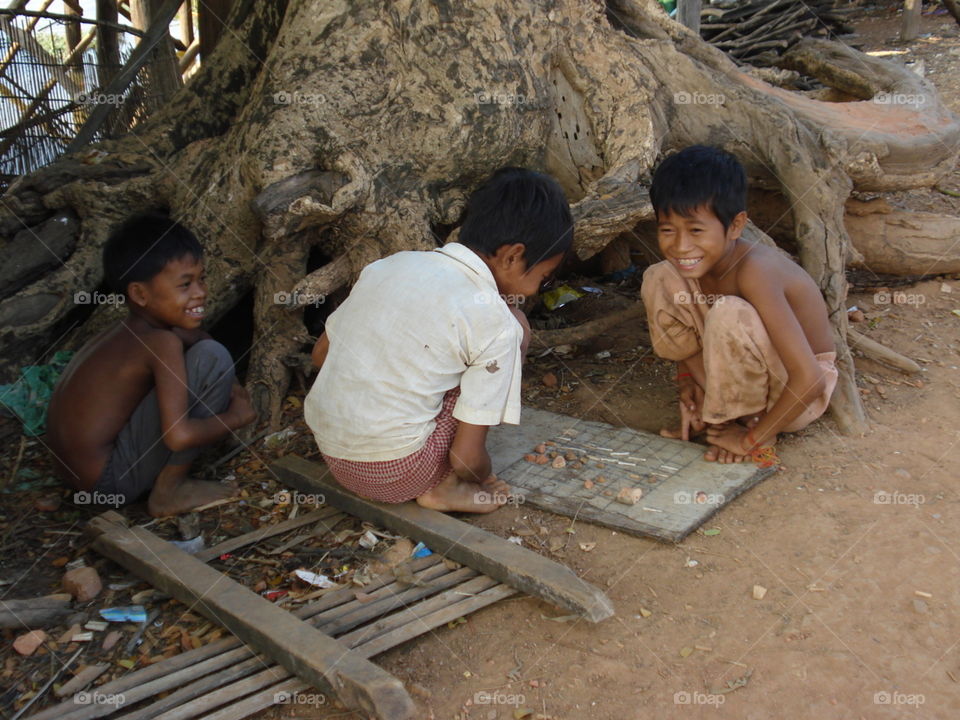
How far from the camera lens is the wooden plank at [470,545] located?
Answer: 2338 millimetres

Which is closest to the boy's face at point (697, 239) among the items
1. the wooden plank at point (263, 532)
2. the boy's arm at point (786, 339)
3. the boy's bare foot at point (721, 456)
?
the boy's arm at point (786, 339)

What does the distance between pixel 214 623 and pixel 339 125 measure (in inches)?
88.2

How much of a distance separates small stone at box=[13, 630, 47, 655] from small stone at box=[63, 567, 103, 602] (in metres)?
0.18

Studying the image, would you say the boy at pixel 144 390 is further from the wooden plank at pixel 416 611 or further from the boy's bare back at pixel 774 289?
the boy's bare back at pixel 774 289

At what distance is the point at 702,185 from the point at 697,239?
0.20 m

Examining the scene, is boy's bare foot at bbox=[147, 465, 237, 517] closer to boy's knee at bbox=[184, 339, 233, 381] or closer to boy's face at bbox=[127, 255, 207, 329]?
boy's knee at bbox=[184, 339, 233, 381]

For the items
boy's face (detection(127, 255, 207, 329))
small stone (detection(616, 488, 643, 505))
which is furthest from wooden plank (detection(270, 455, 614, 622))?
boy's face (detection(127, 255, 207, 329))

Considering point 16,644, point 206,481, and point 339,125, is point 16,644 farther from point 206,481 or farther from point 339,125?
point 339,125

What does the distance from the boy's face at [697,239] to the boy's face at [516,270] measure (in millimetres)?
577

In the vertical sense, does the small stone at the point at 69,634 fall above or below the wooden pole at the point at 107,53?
below

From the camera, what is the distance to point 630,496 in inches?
116

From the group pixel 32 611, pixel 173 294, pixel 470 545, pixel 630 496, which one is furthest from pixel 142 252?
pixel 630 496

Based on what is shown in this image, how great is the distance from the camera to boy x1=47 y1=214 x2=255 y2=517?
9.97ft

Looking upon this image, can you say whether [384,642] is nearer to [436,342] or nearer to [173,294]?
[436,342]
